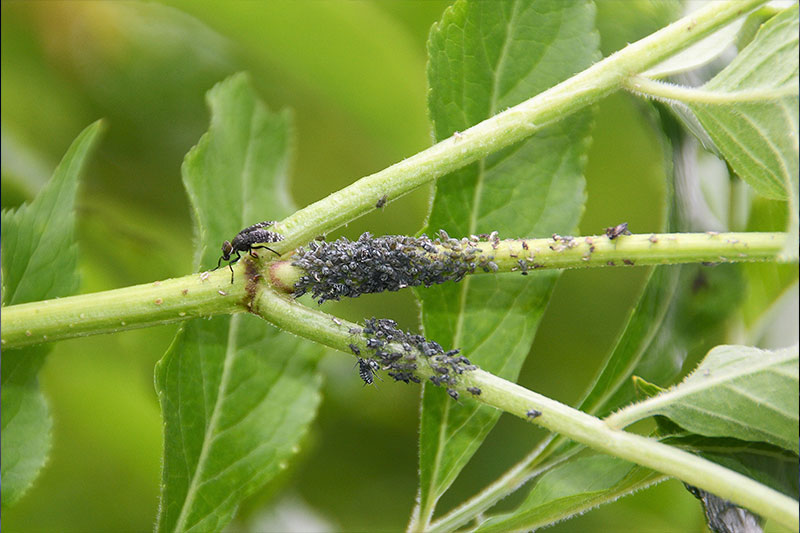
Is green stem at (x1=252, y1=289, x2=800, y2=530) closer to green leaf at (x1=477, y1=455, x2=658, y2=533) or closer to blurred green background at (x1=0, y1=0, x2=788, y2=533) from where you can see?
green leaf at (x1=477, y1=455, x2=658, y2=533)

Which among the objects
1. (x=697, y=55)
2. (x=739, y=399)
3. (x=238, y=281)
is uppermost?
(x=697, y=55)

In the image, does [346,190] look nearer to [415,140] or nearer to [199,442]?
[199,442]

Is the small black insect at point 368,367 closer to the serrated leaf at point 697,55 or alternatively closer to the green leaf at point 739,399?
the green leaf at point 739,399

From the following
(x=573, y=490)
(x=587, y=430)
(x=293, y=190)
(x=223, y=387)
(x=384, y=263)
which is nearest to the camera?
(x=587, y=430)

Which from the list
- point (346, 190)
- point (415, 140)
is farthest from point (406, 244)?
point (415, 140)

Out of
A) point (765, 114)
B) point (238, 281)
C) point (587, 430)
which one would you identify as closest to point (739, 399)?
point (587, 430)

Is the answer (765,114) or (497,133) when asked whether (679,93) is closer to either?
(765,114)

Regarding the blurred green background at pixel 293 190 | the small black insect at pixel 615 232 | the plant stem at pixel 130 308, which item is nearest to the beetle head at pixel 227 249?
the plant stem at pixel 130 308

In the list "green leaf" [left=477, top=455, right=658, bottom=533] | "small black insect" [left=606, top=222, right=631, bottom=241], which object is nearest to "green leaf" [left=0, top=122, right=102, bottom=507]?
"green leaf" [left=477, top=455, right=658, bottom=533]
